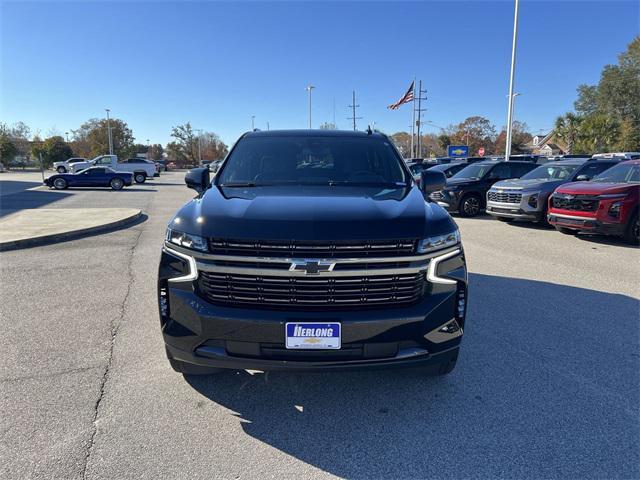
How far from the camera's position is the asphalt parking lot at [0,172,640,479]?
2.43m

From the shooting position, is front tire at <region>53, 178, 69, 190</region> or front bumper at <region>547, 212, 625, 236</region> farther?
front tire at <region>53, 178, 69, 190</region>

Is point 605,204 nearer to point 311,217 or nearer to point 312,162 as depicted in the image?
point 312,162

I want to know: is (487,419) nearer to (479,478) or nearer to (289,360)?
Result: (479,478)

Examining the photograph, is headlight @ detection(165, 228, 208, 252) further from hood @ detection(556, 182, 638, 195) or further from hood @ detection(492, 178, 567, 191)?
hood @ detection(492, 178, 567, 191)

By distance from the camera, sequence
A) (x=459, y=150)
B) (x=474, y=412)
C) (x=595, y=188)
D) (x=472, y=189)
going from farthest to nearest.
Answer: (x=459, y=150)
(x=472, y=189)
(x=595, y=188)
(x=474, y=412)

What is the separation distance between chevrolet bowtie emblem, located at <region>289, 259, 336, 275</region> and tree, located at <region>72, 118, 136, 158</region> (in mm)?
81446

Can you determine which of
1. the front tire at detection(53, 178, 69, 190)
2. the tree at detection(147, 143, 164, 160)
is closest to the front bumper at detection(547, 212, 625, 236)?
the front tire at detection(53, 178, 69, 190)

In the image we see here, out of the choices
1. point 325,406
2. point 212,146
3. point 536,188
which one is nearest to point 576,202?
point 536,188

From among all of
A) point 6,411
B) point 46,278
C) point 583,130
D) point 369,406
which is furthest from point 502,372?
point 583,130

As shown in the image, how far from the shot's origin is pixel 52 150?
64.3m

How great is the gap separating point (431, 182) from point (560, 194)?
699 cm

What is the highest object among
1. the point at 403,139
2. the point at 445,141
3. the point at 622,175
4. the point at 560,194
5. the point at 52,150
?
the point at 403,139

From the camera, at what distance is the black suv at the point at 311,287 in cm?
255

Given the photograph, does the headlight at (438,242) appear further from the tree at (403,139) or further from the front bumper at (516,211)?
the tree at (403,139)
